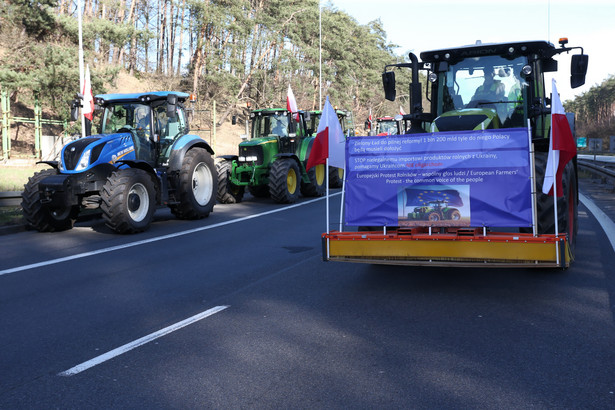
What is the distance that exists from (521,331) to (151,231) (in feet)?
27.2

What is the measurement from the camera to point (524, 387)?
4.01 m

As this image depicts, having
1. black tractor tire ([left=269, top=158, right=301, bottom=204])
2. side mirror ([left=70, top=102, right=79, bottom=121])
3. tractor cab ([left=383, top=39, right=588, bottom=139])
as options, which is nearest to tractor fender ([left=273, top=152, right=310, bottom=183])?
black tractor tire ([left=269, top=158, right=301, bottom=204])

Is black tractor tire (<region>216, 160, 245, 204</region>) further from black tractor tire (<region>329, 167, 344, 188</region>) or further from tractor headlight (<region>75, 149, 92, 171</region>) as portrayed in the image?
tractor headlight (<region>75, 149, 92, 171</region>)

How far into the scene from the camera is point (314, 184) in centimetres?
1900

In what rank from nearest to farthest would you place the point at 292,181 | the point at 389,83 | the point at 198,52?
the point at 389,83 < the point at 292,181 < the point at 198,52

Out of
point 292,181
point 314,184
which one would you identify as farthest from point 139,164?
point 314,184

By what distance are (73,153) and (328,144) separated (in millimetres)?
6646

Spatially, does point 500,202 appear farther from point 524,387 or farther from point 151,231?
point 151,231

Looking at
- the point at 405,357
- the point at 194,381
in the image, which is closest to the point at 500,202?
the point at 405,357

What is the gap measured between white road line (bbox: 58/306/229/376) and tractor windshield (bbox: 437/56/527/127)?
5.02 meters

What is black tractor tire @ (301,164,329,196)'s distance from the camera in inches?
742

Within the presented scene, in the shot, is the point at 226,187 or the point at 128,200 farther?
the point at 226,187

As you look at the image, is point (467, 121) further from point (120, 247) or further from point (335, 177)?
point (335, 177)

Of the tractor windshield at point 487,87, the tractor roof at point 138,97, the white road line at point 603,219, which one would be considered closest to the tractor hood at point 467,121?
the tractor windshield at point 487,87
